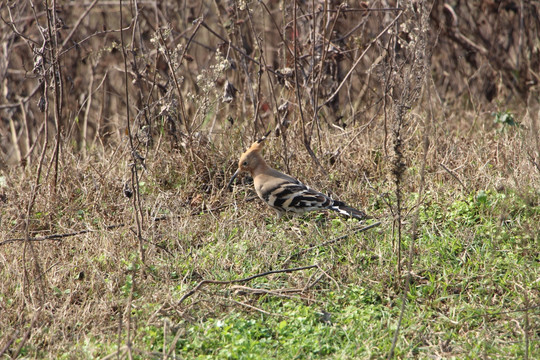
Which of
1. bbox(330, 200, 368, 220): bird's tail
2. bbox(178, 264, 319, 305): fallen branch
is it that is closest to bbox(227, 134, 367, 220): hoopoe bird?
bbox(330, 200, 368, 220): bird's tail

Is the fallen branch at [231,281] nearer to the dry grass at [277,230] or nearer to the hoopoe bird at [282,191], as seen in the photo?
the dry grass at [277,230]

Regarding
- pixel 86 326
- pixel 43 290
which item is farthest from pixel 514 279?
pixel 43 290

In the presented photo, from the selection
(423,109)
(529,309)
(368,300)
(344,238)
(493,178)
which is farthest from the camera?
(423,109)

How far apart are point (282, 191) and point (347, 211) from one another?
0.52 meters

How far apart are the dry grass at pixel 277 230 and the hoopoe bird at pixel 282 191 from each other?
0.12m

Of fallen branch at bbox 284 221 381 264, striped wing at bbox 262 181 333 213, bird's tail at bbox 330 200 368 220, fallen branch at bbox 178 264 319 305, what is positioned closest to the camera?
fallen branch at bbox 178 264 319 305

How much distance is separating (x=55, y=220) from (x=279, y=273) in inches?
74.7

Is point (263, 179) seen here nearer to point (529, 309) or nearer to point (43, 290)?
point (43, 290)

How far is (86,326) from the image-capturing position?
12.0 feet

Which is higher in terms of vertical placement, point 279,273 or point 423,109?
point 423,109

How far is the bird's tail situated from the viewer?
471 cm

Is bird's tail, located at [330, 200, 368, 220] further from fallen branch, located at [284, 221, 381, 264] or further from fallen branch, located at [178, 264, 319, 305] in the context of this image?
fallen branch, located at [178, 264, 319, 305]

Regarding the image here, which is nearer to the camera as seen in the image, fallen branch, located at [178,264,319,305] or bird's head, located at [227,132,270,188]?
fallen branch, located at [178,264,319,305]

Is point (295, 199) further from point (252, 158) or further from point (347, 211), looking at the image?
point (252, 158)
